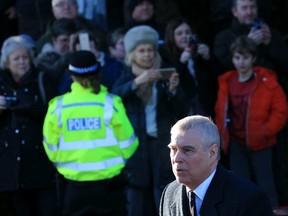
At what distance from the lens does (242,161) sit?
31.4 ft

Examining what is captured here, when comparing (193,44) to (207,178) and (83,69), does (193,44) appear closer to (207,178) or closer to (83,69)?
(83,69)

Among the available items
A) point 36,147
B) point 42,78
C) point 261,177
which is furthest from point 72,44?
point 261,177

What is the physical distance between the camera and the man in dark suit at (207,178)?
5.22m

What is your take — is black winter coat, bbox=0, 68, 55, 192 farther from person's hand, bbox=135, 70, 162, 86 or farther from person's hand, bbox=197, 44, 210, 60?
person's hand, bbox=197, 44, 210, 60

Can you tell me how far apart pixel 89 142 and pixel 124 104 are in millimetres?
1201

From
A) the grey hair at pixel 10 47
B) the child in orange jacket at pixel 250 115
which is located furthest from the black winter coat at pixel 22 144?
the child in orange jacket at pixel 250 115

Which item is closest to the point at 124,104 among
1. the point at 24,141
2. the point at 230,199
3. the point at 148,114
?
the point at 148,114

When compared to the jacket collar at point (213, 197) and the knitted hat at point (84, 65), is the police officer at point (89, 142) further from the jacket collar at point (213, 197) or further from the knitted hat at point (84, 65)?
the jacket collar at point (213, 197)

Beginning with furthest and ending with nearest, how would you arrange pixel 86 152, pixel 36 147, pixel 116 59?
pixel 116 59 → pixel 36 147 → pixel 86 152

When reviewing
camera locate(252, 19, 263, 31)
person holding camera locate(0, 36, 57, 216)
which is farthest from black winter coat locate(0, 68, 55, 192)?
camera locate(252, 19, 263, 31)

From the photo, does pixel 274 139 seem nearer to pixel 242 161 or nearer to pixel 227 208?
pixel 242 161

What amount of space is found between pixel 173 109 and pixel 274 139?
1.32m

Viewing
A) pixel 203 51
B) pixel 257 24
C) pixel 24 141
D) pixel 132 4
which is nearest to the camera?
pixel 24 141

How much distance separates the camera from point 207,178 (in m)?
5.34
